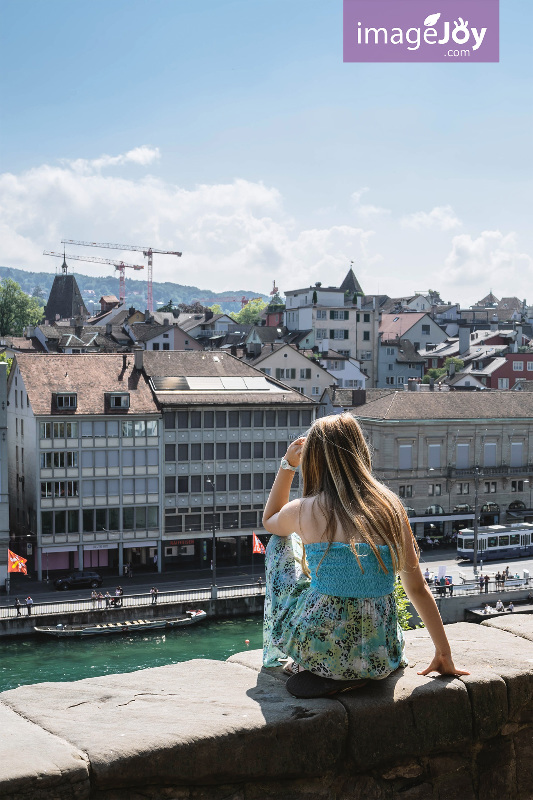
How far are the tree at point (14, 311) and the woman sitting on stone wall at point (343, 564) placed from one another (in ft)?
431

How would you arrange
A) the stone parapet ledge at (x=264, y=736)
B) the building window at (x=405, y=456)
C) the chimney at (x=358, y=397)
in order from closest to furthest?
the stone parapet ledge at (x=264, y=736), the building window at (x=405, y=456), the chimney at (x=358, y=397)

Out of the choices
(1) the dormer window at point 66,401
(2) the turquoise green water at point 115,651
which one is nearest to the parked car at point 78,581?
(2) the turquoise green water at point 115,651

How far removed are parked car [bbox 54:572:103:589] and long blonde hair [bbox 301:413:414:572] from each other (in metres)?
48.2

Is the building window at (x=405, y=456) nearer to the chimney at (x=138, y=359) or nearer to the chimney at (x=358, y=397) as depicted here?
the chimney at (x=358, y=397)

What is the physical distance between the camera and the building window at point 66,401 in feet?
180

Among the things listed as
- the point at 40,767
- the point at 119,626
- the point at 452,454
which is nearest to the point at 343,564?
the point at 40,767

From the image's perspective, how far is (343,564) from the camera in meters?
5.06

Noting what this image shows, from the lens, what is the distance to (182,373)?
197ft

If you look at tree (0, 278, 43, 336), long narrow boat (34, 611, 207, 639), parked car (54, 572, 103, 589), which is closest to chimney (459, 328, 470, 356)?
tree (0, 278, 43, 336)

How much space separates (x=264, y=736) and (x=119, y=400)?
171 feet

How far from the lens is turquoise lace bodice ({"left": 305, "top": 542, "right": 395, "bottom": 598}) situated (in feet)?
16.6

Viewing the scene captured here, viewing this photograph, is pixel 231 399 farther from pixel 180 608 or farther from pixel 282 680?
pixel 282 680

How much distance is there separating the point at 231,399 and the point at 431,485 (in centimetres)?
1568

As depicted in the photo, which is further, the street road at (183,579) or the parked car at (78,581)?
the parked car at (78,581)
